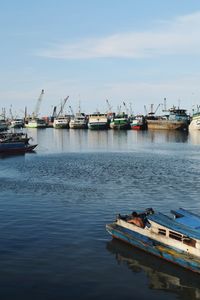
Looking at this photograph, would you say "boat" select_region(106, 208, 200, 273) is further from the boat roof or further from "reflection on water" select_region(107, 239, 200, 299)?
"reflection on water" select_region(107, 239, 200, 299)

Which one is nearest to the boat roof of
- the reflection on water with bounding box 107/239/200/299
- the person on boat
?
the person on boat

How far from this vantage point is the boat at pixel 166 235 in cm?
2777

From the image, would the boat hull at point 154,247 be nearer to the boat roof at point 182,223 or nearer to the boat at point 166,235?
the boat at point 166,235

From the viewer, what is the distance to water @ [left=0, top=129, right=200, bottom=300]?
25.7 metres

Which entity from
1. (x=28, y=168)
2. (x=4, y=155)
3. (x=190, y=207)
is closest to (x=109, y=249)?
(x=190, y=207)

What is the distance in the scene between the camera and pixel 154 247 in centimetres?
2997

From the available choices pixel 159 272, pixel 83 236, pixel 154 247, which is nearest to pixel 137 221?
pixel 154 247

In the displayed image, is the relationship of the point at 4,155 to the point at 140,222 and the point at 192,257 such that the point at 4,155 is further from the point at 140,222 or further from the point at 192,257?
the point at 192,257

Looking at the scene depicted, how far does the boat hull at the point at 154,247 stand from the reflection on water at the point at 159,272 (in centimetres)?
46

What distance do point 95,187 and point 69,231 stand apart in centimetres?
2064

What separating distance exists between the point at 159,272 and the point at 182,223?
4302 millimetres

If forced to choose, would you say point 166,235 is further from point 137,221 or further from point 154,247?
point 137,221

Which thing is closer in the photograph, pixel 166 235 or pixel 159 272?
pixel 159 272

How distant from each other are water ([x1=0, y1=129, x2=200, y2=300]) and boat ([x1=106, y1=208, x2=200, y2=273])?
77 centimetres
